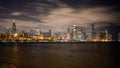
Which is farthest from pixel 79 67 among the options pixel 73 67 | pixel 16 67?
pixel 16 67

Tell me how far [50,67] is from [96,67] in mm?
8901

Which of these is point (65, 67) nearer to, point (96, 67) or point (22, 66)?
point (96, 67)

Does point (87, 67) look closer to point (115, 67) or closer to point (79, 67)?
point (79, 67)

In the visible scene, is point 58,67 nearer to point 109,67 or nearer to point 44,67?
point 44,67

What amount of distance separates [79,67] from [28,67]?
9.84 meters

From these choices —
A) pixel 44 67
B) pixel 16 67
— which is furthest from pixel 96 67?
pixel 16 67

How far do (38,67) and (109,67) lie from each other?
1372 centimetres

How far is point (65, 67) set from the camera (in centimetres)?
3572

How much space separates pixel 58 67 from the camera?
116 feet

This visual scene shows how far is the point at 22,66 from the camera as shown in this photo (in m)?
36.4

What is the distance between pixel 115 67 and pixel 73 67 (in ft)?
27.1

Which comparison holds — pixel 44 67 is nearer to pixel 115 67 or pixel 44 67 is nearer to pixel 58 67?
pixel 58 67

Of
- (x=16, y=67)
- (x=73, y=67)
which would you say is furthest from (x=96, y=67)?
(x=16, y=67)

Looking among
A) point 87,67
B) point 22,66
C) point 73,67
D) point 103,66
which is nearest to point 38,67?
point 22,66
